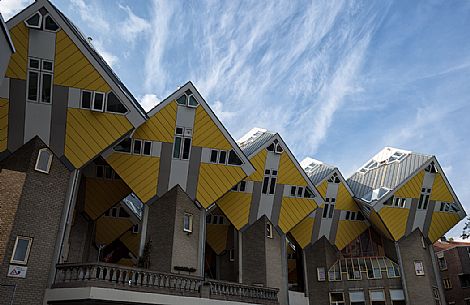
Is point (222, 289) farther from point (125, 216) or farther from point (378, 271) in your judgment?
point (378, 271)

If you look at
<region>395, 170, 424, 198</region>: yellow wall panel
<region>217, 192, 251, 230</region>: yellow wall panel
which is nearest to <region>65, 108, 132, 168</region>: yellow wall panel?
<region>217, 192, 251, 230</region>: yellow wall panel

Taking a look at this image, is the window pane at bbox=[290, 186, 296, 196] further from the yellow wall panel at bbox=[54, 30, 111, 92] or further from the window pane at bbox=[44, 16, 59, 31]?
the window pane at bbox=[44, 16, 59, 31]

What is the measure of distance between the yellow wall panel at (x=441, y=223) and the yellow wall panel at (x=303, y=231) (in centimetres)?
1102

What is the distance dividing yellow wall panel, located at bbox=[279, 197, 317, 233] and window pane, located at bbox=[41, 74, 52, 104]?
18.4 meters

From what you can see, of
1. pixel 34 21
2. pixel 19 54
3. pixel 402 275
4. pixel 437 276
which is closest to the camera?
pixel 19 54

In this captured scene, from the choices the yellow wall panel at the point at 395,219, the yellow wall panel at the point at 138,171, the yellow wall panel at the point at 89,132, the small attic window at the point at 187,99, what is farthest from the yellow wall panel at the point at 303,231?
the yellow wall panel at the point at 89,132

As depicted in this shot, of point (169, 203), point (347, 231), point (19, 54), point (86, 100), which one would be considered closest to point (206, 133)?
point (169, 203)

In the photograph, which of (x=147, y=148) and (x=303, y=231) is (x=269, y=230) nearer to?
(x=303, y=231)

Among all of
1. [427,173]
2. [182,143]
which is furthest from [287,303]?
[427,173]

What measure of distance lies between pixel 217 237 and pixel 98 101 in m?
19.5

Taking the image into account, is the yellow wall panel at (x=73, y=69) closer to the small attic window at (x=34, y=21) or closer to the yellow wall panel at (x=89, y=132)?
the small attic window at (x=34, y=21)

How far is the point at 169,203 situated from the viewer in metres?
24.9

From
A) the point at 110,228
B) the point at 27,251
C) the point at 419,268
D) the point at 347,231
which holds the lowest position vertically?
the point at 27,251

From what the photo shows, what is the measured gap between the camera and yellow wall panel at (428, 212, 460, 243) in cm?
3691
